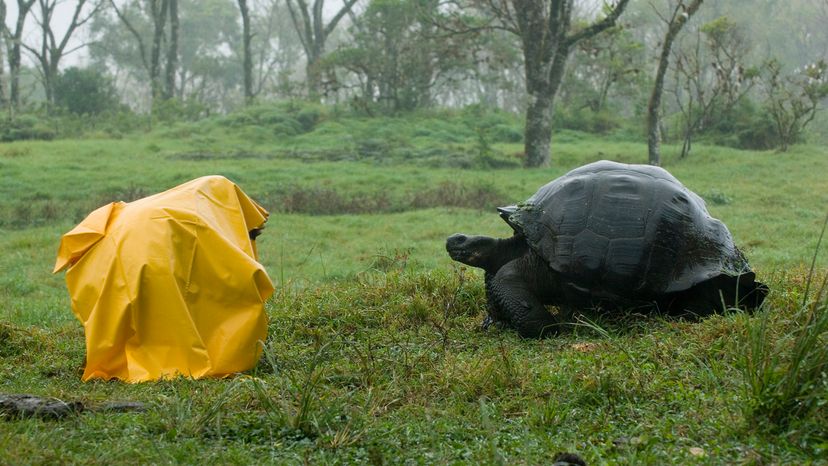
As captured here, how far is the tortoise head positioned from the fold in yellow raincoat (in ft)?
5.59

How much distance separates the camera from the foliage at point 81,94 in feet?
91.7

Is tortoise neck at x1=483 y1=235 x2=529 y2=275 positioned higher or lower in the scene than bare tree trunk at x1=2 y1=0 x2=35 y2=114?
lower

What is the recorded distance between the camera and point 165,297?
5.27 m

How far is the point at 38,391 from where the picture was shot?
4.89 meters

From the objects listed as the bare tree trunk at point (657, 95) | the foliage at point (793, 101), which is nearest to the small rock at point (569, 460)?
the bare tree trunk at point (657, 95)

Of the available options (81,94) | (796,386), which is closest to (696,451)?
(796,386)

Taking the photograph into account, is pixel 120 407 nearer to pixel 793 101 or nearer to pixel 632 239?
pixel 632 239

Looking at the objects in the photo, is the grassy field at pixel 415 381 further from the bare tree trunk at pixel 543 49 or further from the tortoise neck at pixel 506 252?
the bare tree trunk at pixel 543 49

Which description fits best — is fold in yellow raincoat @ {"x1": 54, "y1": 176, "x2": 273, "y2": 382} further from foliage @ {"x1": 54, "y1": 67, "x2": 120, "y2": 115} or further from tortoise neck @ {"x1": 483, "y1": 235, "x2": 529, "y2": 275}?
foliage @ {"x1": 54, "y1": 67, "x2": 120, "y2": 115}

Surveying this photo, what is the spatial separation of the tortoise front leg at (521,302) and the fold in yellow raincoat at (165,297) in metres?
1.67

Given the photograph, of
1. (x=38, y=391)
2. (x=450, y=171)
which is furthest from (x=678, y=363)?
(x=450, y=171)

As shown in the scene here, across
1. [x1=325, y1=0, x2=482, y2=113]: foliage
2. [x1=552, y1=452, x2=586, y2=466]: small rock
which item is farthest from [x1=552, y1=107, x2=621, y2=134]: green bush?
[x1=552, y1=452, x2=586, y2=466]: small rock

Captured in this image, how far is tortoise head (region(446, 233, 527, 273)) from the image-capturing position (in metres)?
6.55

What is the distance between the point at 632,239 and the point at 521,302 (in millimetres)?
860
